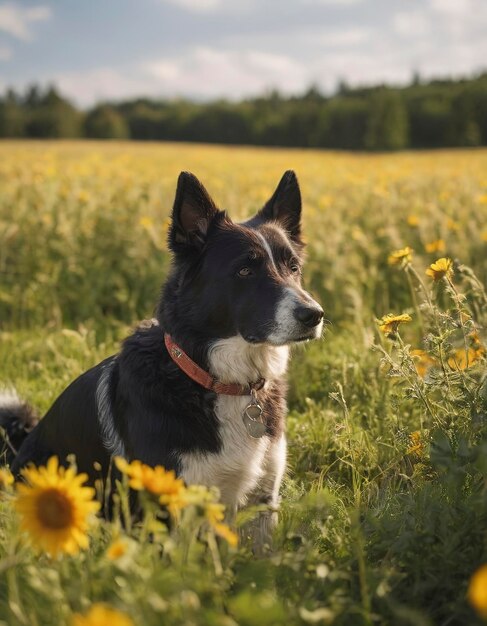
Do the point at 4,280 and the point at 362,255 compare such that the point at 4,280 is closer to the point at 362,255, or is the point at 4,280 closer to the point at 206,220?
the point at 362,255

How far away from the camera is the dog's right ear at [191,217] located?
2998 mm

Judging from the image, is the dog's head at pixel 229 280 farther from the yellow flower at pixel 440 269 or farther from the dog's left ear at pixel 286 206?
the yellow flower at pixel 440 269

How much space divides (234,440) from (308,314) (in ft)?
2.11

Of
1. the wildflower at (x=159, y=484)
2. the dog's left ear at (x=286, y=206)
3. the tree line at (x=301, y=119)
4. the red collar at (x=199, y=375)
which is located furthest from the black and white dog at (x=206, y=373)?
the tree line at (x=301, y=119)

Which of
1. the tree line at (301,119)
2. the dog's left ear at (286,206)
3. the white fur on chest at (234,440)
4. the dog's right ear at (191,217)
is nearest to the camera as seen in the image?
the white fur on chest at (234,440)

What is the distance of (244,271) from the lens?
3027mm

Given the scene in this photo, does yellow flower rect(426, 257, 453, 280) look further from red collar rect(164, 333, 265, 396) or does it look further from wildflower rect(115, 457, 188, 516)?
wildflower rect(115, 457, 188, 516)

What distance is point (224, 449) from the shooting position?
2.82 meters

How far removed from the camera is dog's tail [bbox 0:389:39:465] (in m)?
3.65

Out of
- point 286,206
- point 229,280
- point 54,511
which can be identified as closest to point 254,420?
point 229,280

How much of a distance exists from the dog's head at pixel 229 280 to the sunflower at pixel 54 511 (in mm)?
1459

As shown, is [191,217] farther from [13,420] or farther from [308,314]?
[13,420]

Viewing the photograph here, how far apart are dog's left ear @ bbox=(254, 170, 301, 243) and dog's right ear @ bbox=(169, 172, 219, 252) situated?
0.45 meters

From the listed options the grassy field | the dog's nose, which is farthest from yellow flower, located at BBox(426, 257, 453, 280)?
the dog's nose
